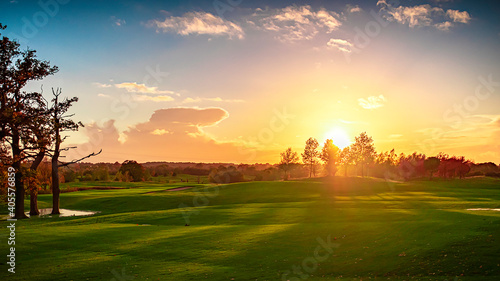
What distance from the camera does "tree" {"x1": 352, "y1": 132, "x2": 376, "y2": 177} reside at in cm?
11900

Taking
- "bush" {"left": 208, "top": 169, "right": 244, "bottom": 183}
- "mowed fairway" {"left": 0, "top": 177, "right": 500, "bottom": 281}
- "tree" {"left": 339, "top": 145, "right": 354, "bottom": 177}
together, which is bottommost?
"mowed fairway" {"left": 0, "top": 177, "right": 500, "bottom": 281}

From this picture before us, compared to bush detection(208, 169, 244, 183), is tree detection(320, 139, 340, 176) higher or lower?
higher

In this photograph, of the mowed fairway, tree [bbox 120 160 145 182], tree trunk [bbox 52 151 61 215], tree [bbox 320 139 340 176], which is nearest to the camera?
the mowed fairway

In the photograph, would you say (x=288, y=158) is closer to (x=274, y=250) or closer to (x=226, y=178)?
(x=226, y=178)

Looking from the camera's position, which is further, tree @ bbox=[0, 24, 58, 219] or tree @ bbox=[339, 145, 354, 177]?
tree @ bbox=[339, 145, 354, 177]

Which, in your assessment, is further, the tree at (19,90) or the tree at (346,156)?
the tree at (346,156)

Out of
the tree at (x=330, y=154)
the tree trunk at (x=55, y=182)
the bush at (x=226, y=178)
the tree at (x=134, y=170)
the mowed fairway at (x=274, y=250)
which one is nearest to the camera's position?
the mowed fairway at (x=274, y=250)

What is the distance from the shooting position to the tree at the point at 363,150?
4685 inches

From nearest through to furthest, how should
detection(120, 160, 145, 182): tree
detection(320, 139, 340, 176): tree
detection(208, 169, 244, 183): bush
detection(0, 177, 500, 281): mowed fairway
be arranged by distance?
1. detection(0, 177, 500, 281): mowed fairway
2. detection(208, 169, 244, 183): bush
3. detection(320, 139, 340, 176): tree
4. detection(120, 160, 145, 182): tree

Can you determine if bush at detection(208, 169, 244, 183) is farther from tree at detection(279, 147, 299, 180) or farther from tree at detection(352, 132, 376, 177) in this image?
tree at detection(352, 132, 376, 177)

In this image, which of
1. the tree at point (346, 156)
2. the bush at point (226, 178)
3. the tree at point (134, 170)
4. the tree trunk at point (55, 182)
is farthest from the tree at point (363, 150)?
the tree trunk at point (55, 182)

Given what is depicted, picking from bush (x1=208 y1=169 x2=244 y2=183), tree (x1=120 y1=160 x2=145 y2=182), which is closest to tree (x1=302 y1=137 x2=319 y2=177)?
bush (x1=208 y1=169 x2=244 y2=183)

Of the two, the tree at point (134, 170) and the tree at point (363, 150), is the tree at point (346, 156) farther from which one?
the tree at point (134, 170)

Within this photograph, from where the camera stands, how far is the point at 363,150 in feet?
392
